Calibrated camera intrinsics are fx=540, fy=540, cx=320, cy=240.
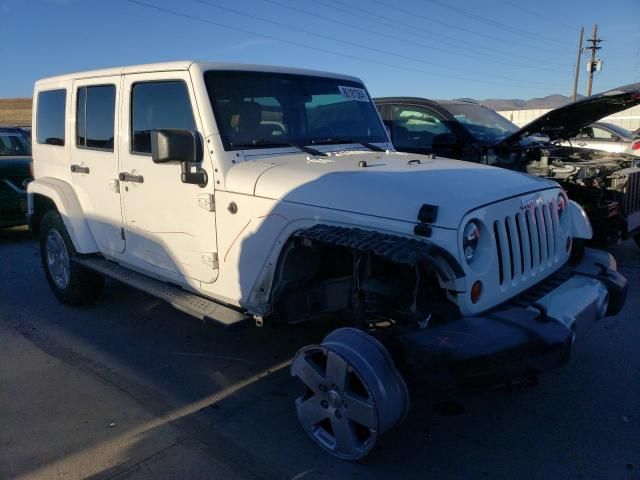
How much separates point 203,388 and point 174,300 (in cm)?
63

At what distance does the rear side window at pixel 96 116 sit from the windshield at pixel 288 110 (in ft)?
3.87

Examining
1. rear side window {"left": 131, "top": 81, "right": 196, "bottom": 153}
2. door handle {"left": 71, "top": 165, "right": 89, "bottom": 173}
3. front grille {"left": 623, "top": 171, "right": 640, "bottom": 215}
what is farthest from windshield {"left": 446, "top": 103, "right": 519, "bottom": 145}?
door handle {"left": 71, "top": 165, "right": 89, "bottom": 173}

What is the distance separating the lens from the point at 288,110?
13.1 ft

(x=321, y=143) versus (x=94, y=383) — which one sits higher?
(x=321, y=143)

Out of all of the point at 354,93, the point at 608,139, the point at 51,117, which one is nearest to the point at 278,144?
the point at 354,93

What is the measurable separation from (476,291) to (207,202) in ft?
5.89

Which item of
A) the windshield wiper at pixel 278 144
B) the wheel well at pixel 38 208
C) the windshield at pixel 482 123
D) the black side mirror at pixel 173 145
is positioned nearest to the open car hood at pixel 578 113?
the windshield at pixel 482 123

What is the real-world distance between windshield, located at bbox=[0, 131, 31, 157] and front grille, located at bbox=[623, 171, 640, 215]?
901cm

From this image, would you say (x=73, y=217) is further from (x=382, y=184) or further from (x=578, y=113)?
(x=578, y=113)

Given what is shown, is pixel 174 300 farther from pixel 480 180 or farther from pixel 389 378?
pixel 480 180

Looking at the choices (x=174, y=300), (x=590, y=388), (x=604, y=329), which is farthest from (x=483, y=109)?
(x=174, y=300)

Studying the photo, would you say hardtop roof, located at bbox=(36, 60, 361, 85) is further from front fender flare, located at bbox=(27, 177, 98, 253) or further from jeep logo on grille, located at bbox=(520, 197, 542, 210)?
jeep logo on grille, located at bbox=(520, 197, 542, 210)

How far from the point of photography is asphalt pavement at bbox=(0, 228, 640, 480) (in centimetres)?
281

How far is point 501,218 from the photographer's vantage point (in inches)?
113
